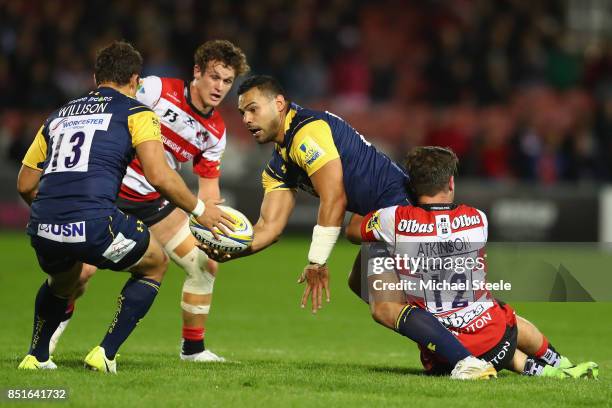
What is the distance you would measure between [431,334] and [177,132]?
3.09 m

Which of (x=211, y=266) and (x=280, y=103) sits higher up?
(x=280, y=103)

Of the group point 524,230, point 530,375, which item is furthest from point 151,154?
point 524,230

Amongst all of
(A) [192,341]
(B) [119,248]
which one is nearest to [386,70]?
(A) [192,341]

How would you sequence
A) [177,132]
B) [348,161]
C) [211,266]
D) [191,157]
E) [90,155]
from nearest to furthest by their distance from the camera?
1. [90,155]
2. [348,161]
3. [211,266]
4. [177,132]
5. [191,157]

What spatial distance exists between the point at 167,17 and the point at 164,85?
12948 mm

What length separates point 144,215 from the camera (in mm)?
8867

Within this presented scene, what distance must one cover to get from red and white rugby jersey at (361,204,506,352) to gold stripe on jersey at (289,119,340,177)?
2.05 ft

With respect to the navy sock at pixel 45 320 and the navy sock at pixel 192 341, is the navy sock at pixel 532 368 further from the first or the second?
the navy sock at pixel 45 320

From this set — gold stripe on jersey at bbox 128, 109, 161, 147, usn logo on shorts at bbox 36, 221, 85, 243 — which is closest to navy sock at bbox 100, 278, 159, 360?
usn logo on shorts at bbox 36, 221, 85, 243

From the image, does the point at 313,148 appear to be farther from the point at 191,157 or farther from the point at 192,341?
the point at 192,341

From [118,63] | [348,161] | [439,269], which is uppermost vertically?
[118,63]

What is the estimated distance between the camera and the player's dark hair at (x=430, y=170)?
7238 mm

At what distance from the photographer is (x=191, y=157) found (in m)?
9.08

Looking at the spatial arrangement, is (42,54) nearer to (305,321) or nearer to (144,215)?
(305,321)
